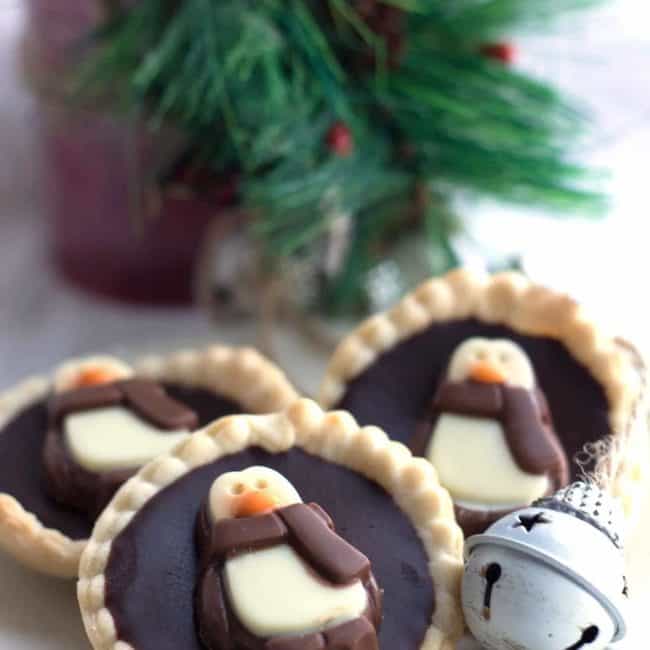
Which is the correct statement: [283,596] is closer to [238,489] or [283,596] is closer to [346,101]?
[238,489]

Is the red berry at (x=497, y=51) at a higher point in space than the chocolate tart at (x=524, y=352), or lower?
higher

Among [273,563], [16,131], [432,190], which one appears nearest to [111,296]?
[16,131]

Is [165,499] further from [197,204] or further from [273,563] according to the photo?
[197,204]

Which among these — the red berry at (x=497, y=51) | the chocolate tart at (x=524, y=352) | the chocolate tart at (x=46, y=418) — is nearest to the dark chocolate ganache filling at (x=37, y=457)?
the chocolate tart at (x=46, y=418)

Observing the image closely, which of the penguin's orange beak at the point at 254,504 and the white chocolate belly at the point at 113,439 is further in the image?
the white chocolate belly at the point at 113,439

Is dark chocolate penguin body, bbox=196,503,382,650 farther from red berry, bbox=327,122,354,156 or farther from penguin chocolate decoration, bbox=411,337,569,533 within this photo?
red berry, bbox=327,122,354,156

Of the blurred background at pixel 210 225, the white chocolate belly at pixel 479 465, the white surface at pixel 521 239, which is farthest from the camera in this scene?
the white surface at pixel 521 239

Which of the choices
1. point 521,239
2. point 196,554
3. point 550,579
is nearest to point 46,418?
point 196,554

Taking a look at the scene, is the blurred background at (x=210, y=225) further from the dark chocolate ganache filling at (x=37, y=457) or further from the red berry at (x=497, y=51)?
the dark chocolate ganache filling at (x=37, y=457)

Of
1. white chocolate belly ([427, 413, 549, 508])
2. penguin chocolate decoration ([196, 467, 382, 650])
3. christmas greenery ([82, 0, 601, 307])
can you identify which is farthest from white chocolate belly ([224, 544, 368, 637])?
christmas greenery ([82, 0, 601, 307])
